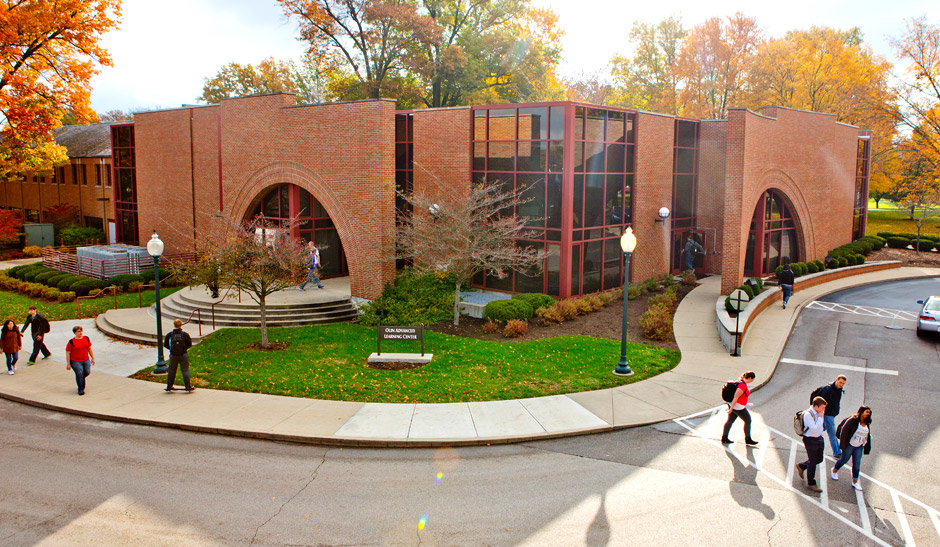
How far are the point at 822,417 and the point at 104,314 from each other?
2337cm

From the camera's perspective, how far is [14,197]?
55344 millimetres

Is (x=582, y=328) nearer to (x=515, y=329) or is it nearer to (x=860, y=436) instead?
(x=515, y=329)

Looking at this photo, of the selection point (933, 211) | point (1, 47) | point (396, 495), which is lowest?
point (396, 495)

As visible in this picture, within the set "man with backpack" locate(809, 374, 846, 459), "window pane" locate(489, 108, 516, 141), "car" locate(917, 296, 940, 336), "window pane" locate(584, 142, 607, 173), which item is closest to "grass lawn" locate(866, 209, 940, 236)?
"car" locate(917, 296, 940, 336)

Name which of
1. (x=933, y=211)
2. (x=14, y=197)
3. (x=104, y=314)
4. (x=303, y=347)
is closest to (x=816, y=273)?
(x=933, y=211)

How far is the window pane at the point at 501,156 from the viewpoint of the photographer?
989 inches

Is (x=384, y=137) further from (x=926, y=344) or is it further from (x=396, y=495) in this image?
(x=926, y=344)

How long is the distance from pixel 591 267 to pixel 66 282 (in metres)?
22.7

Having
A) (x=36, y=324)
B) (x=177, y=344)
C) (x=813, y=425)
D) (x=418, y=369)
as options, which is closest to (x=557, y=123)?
(x=418, y=369)

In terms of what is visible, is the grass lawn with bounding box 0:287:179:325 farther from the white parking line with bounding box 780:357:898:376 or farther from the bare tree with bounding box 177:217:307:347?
the white parking line with bounding box 780:357:898:376

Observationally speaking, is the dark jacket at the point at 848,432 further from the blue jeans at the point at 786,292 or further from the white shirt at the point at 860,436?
the blue jeans at the point at 786,292

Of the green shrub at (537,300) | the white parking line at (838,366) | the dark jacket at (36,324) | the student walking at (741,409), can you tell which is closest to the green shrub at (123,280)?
the dark jacket at (36,324)

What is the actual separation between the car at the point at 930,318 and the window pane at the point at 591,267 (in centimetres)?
1067

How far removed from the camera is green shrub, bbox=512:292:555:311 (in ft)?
75.2
